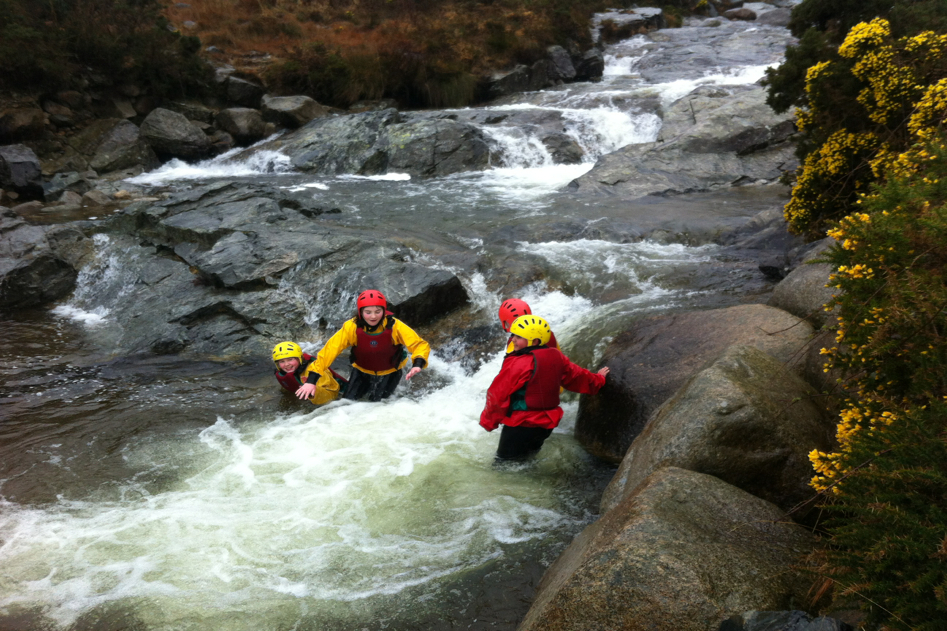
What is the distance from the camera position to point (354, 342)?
729cm

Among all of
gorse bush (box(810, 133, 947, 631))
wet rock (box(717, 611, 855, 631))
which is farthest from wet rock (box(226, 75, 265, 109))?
wet rock (box(717, 611, 855, 631))

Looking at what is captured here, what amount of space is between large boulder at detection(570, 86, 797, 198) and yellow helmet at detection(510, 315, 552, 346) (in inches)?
357

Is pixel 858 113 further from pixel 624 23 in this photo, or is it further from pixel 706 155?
pixel 624 23

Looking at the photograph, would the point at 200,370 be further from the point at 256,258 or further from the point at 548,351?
the point at 548,351

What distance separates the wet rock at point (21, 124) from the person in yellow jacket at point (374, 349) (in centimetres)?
1603

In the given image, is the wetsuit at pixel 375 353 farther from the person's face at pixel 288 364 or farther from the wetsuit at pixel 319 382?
the person's face at pixel 288 364

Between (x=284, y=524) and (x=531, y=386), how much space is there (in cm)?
245

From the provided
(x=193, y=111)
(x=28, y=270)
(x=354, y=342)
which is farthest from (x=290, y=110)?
(x=354, y=342)

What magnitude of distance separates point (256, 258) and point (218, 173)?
991 centimetres

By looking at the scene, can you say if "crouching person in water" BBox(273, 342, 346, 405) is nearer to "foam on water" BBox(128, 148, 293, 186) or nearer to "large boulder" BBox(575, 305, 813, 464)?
"large boulder" BBox(575, 305, 813, 464)

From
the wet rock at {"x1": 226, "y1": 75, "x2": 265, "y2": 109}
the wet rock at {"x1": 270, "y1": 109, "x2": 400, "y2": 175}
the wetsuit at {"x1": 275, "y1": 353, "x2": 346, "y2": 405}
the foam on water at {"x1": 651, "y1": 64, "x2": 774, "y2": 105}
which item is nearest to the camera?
the wetsuit at {"x1": 275, "y1": 353, "x2": 346, "y2": 405}

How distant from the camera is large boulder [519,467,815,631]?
9.91ft

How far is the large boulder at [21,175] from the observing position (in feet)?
48.6

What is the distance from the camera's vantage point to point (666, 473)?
150 inches
